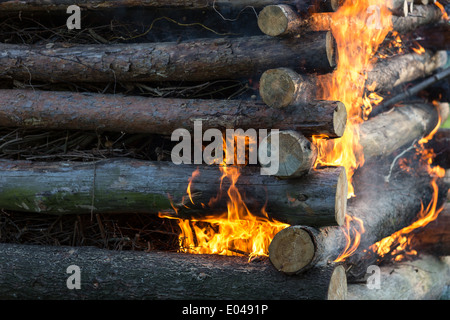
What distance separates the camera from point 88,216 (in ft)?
16.9

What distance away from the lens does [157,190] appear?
15.0ft

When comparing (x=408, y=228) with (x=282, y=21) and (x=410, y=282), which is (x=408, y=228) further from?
(x=282, y=21)

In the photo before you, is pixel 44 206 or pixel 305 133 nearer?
pixel 305 133

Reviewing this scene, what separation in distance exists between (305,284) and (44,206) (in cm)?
217

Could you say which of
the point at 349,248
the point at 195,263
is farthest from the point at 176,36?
the point at 349,248

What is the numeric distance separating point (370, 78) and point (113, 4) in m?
2.44

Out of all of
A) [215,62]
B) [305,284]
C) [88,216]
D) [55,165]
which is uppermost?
[215,62]

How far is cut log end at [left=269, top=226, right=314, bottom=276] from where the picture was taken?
13.2ft

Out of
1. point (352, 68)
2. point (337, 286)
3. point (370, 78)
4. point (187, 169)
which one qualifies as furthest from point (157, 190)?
point (370, 78)

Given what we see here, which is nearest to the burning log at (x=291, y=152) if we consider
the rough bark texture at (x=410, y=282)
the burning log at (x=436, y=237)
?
the rough bark texture at (x=410, y=282)

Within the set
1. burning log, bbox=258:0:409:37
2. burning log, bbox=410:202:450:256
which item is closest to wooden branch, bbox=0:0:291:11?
burning log, bbox=258:0:409:37

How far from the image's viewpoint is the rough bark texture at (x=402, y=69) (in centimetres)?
589

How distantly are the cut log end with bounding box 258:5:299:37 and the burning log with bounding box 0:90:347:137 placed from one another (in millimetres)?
531

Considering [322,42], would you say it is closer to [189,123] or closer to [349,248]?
[189,123]
